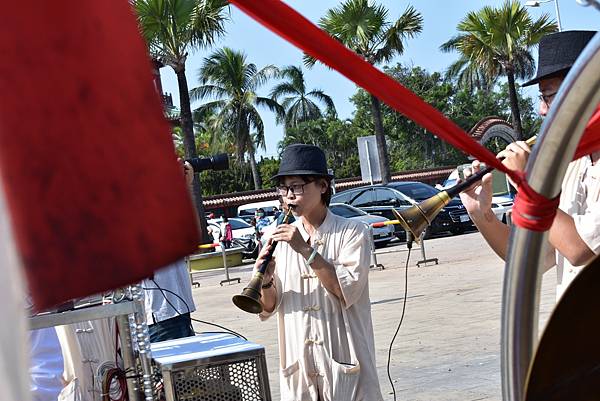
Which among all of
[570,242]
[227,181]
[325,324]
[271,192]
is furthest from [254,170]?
[570,242]

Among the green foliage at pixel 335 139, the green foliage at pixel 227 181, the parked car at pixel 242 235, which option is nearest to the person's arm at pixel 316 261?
the parked car at pixel 242 235

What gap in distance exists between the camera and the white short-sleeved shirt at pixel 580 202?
269cm

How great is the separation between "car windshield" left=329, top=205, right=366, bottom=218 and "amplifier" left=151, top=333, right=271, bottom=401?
1872 centimetres

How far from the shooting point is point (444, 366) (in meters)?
7.45

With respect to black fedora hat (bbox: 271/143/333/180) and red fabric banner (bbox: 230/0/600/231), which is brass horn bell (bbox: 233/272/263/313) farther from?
red fabric banner (bbox: 230/0/600/231)

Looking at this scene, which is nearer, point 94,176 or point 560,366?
→ point 94,176

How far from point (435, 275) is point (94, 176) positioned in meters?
13.8

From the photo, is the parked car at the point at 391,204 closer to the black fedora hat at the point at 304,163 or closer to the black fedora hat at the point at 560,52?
the black fedora hat at the point at 304,163

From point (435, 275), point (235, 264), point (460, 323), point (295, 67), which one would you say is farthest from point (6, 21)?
point (295, 67)

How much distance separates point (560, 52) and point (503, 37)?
32491 mm

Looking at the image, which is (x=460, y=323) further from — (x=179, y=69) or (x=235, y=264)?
(x=179, y=69)

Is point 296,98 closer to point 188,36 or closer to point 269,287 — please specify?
point 188,36

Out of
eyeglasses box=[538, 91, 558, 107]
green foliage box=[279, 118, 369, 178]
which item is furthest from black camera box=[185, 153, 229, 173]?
green foliage box=[279, 118, 369, 178]

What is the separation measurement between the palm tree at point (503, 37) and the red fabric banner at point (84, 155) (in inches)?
1300
